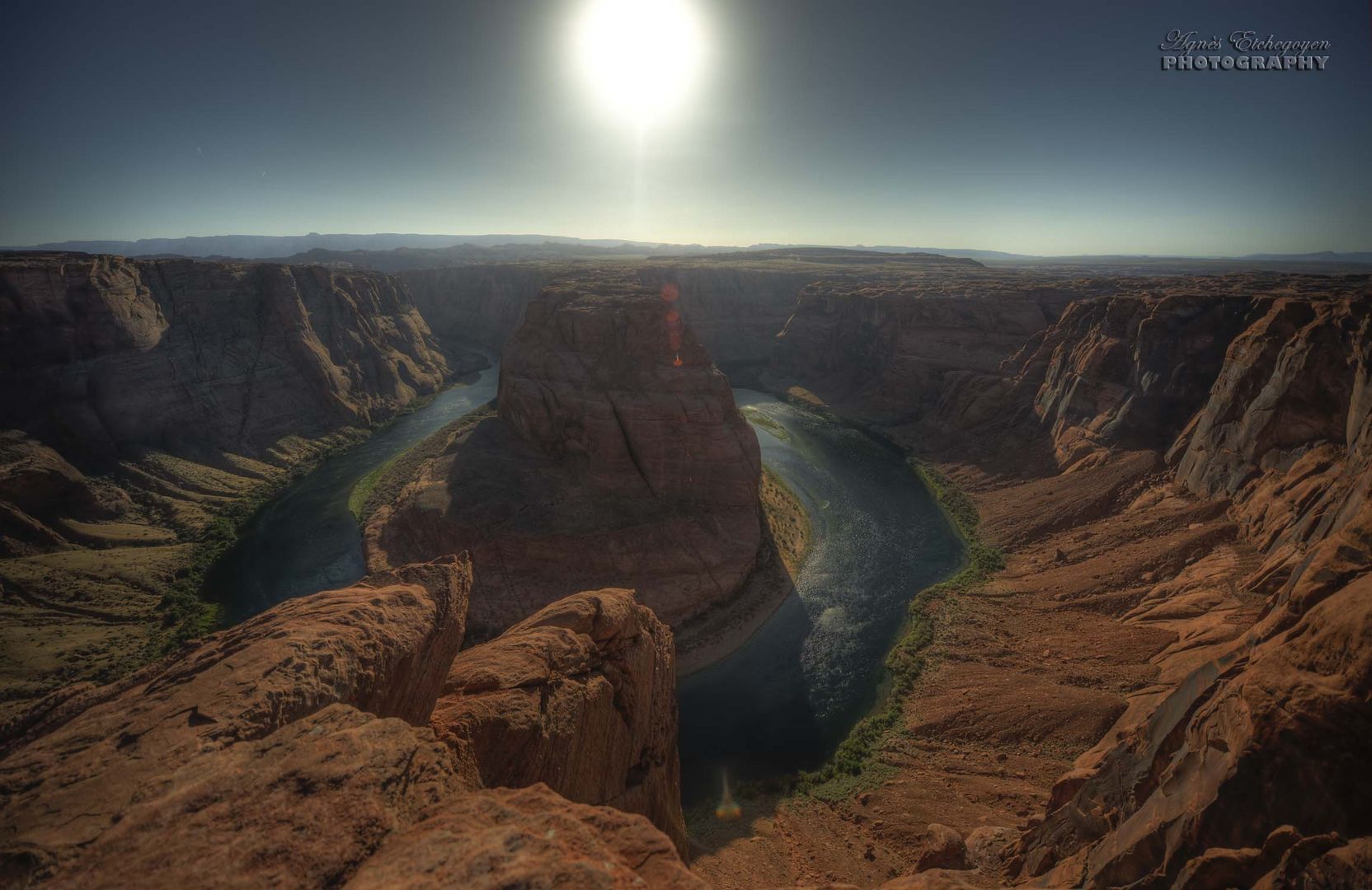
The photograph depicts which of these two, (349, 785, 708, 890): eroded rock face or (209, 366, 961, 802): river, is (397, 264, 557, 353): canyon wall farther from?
(349, 785, 708, 890): eroded rock face

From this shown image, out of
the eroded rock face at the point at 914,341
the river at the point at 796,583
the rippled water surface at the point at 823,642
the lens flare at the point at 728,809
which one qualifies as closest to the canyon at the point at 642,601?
the lens flare at the point at 728,809

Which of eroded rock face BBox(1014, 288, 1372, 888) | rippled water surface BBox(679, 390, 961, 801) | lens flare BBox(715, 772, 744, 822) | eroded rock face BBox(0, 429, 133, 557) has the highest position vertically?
eroded rock face BBox(1014, 288, 1372, 888)

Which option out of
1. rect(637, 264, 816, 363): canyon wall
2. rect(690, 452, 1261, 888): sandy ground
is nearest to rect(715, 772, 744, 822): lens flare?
rect(690, 452, 1261, 888): sandy ground

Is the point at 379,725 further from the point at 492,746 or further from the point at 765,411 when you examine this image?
the point at 765,411

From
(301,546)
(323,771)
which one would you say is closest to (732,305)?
(301,546)

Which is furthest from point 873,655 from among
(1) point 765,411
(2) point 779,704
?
(1) point 765,411

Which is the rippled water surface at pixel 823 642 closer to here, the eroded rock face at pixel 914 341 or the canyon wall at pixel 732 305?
the eroded rock face at pixel 914 341
